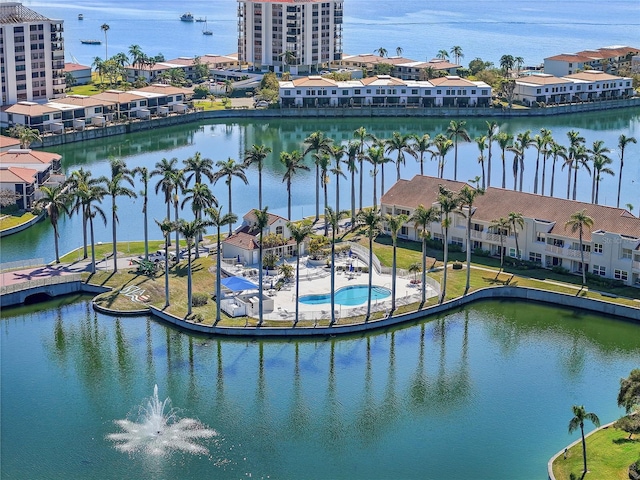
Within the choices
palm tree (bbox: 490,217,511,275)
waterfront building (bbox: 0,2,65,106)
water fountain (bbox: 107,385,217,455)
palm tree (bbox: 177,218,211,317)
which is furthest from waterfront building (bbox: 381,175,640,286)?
waterfront building (bbox: 0,2,65,106)

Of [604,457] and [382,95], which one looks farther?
[382,95]

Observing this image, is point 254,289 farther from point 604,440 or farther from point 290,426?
point 604,440

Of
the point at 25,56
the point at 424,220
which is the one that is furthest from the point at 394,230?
the point at 25,56

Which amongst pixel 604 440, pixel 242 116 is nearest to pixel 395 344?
pixel 604 440

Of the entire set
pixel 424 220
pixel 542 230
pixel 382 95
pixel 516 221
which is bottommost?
pixel 542 230

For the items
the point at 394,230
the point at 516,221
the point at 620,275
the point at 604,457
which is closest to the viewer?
the point at 604,457

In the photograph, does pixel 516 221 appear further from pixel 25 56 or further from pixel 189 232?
pixel 25 56

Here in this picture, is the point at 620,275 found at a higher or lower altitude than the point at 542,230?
lower

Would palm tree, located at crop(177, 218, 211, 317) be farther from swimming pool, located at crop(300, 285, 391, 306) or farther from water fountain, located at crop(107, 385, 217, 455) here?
water fountain, located at crop(107, 385, 217, 455)
